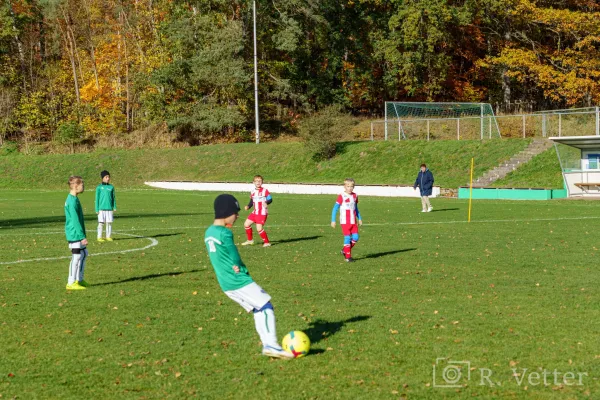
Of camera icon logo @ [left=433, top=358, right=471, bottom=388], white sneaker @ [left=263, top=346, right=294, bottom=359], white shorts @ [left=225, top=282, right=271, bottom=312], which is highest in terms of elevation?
white shorts @ [left=225, top=282, right=271, bottom=312]

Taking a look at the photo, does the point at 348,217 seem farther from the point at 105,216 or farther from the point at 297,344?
the point at 105,216

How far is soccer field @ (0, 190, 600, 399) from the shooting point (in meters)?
7.50

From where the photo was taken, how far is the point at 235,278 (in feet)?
27.7

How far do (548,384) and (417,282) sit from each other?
19.9 ft

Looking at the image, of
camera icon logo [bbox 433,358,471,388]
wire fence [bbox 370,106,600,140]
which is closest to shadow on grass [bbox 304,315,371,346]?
camera icon logo [bbox 433,358,471,388]

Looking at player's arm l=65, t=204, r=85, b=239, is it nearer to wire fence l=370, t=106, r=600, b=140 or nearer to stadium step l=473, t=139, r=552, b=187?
stadium step l=473, t=139, r=552, b=187

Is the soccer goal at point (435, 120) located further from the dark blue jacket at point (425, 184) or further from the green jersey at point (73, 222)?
the green jersey at point (73, 222)

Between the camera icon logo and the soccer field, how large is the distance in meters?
0.03

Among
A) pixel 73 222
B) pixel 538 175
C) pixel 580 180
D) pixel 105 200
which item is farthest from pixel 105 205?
pixel 538 175

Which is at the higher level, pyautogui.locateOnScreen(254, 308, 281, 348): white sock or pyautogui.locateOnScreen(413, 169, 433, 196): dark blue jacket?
pyautogui.locateOnScreen(413, 169, 433, 196): dark blue jacket

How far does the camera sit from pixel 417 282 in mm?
13359

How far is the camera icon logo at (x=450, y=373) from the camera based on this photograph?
7.38 metres

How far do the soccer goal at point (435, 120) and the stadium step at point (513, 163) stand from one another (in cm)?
536

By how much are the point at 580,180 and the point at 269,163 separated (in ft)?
90.5
